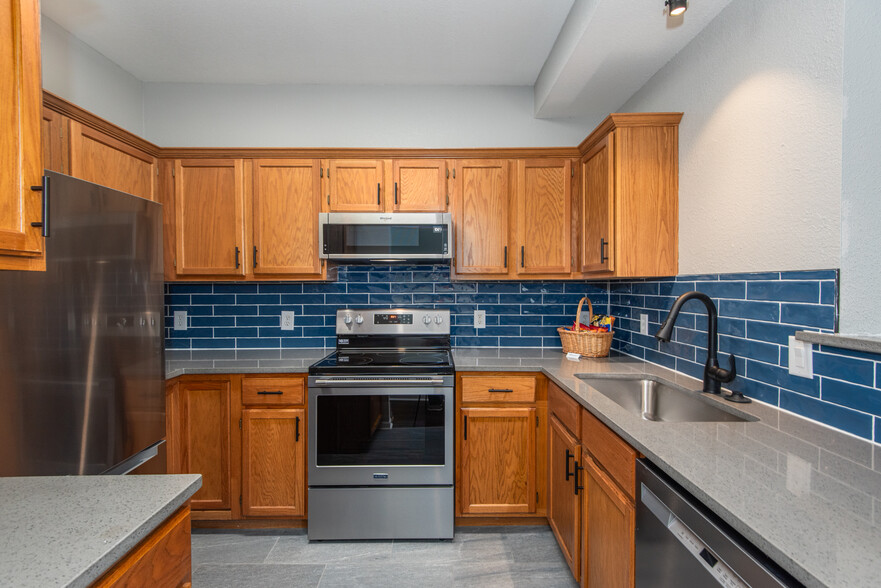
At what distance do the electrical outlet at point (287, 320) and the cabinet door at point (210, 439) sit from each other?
24.1 inches

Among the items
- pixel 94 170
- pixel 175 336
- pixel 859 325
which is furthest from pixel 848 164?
pixel 175 336

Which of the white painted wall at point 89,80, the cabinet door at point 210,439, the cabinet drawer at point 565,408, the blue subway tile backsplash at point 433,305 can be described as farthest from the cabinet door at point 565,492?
the white painted wall at point 89,80

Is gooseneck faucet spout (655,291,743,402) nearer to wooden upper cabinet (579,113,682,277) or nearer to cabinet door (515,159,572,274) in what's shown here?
wooden upper cabinet (579,113,682,277)

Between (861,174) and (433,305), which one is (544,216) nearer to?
(433,305)

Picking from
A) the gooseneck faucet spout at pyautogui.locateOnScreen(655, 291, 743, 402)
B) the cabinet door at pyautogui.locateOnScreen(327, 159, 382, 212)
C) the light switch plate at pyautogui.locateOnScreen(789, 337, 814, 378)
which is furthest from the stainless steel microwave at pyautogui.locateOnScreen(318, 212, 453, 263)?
the light switch plate at pyautogui.locateOnScreen(789, 337, 814, 378)

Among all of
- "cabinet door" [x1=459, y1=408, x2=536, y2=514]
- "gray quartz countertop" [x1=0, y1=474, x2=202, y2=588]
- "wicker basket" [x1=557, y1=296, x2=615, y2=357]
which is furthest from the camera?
"wicker basket" [x1=557, y1=296, x2=615, y2=357]

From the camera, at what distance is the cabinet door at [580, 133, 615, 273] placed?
2.07 metres

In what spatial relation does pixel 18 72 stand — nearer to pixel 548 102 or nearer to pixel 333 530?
pixel 333 530

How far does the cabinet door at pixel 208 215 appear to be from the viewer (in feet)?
8.20

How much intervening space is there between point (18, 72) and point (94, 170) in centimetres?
150

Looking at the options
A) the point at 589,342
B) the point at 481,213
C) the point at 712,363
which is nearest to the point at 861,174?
the point at 712,363

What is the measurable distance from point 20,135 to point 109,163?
1.61 meters

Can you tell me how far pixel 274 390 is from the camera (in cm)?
226

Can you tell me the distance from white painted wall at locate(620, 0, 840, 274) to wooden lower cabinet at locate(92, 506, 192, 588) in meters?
1.79
